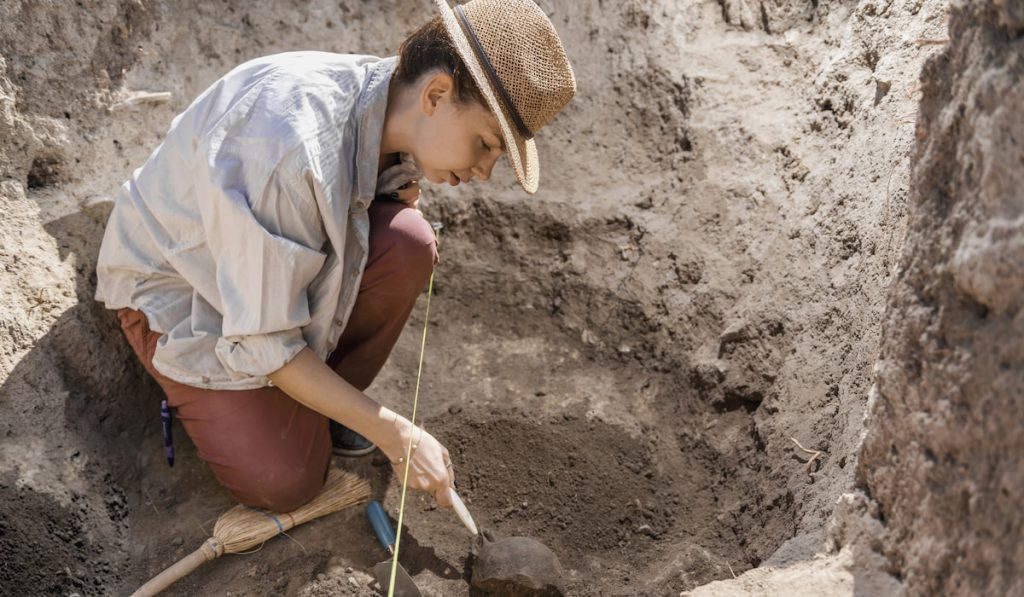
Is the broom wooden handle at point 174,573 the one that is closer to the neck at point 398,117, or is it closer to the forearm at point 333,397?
the forearm at point 333,397

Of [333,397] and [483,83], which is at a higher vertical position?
[483,83]

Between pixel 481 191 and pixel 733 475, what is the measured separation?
1.38 metres

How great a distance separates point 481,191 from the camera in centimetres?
317

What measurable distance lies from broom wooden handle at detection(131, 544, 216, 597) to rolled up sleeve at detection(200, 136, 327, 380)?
600mm

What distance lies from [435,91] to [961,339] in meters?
1.12

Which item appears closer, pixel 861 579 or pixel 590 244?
pixel 861 579

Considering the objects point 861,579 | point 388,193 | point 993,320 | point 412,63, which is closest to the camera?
point 993,320

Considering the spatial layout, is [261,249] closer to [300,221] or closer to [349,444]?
[300,221]

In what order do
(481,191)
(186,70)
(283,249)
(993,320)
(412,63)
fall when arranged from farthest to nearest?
(481,191) < (186,70) < (412,63) < (283,249) < (993,320)

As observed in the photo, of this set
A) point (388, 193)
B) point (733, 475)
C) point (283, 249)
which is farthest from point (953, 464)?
point (388, 193)

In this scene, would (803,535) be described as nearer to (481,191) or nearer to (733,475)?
(733,475)

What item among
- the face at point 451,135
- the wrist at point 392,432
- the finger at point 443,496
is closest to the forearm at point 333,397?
the wrist at point 392,432

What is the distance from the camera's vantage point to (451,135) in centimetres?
191

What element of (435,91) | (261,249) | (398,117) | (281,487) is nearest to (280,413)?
(281,487)
